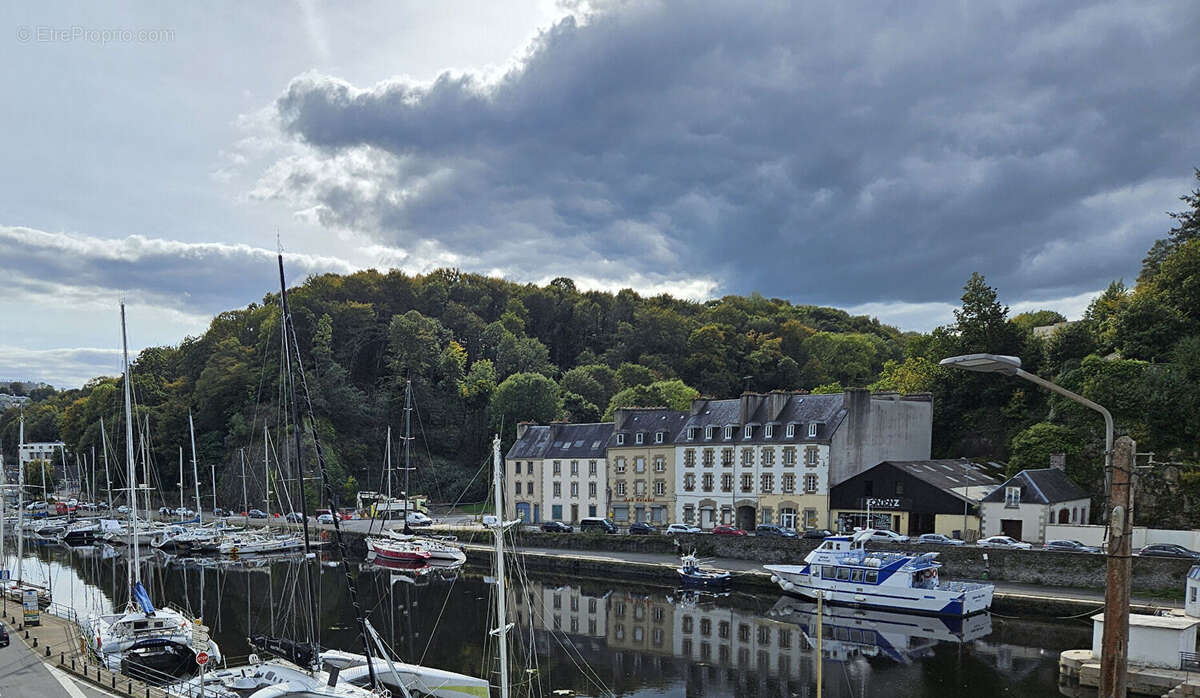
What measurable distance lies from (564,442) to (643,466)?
315 inches

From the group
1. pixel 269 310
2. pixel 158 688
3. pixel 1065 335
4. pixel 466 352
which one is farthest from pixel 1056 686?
pixel 269 310

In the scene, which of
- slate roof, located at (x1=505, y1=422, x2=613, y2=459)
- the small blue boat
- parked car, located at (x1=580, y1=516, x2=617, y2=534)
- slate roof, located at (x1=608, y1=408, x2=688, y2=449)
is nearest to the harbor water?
the small blue boat

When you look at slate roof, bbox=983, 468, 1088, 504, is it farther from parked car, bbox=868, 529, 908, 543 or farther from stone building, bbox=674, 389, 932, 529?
stone building, bbox=674, 389, 932, 529

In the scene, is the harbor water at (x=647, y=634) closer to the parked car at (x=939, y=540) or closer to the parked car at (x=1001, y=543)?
the parked car at (x=1001, y=543)

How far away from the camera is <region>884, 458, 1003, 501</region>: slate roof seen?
1785 inches

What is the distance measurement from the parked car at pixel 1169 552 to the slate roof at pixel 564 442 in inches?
1302

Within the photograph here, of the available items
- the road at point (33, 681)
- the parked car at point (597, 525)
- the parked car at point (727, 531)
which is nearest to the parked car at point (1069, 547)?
the parked car at point (727, 531)

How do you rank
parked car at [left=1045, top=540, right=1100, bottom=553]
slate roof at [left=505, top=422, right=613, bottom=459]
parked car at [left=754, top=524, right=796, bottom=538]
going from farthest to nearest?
1. slate roof at [left=505, top=422, right=613, bottom=459]
2. parked car at [left=754, top=524, right=796, bottom=538]
3. parked car at [left=1045, top=540, right=1100, bottom=553]

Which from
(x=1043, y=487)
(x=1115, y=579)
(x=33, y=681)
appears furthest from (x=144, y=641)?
(x=1043, y=487)

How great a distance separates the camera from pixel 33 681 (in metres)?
21.0

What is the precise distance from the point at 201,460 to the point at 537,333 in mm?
43127

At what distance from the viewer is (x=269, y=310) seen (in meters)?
90.6

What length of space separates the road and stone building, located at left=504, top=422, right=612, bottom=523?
37736 mm

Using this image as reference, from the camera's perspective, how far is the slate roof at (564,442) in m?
59.8
